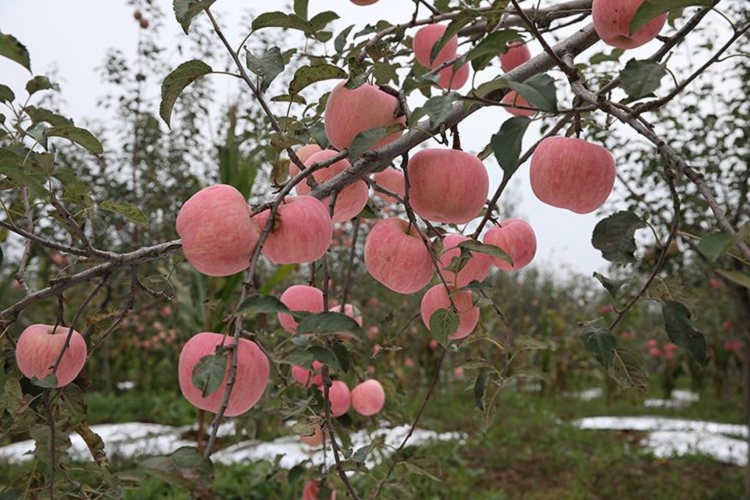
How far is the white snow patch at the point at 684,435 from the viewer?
3658mm

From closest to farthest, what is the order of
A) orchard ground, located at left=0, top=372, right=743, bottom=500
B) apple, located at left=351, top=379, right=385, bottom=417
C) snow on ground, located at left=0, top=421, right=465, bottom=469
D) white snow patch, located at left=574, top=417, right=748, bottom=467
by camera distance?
apple, located at left=351, top=379, right=385, bottom=417
orchard ground, located at left=0, top=372, right=743, bottom=500
snow on ground, located at left=0, top=421, right=465, bottom=469
white snow patch, located at left=574, top=417, right=748, bottom=467

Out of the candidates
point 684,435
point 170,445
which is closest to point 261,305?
point 170,445

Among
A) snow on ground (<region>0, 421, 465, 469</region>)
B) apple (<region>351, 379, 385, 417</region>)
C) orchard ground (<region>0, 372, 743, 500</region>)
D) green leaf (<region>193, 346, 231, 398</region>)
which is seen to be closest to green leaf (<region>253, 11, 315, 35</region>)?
green leaf (<region>193, 346, 231, 398</region>)

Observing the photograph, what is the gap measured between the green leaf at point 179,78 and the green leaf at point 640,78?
37 cm

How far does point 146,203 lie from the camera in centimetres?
448

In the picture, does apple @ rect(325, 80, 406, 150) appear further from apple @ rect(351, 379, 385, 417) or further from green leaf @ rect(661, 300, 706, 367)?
apple @ rect(351, 379, 385, 417)

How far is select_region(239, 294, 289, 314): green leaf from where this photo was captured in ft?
1.31

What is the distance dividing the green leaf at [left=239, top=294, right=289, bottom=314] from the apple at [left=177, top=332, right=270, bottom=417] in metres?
0.10

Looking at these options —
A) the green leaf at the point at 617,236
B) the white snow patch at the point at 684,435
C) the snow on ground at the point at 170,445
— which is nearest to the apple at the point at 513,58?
the green leaf at the point at 617,236

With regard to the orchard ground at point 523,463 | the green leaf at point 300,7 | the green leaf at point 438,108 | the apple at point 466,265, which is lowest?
the orchard ground at point 523,463

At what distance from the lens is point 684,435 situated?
13.4ft

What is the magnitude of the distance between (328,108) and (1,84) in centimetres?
37

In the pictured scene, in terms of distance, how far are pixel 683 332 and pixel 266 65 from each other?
1.43 ft

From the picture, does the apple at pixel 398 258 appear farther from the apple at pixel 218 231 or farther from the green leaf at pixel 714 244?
the green leaf at pixel 714 244
